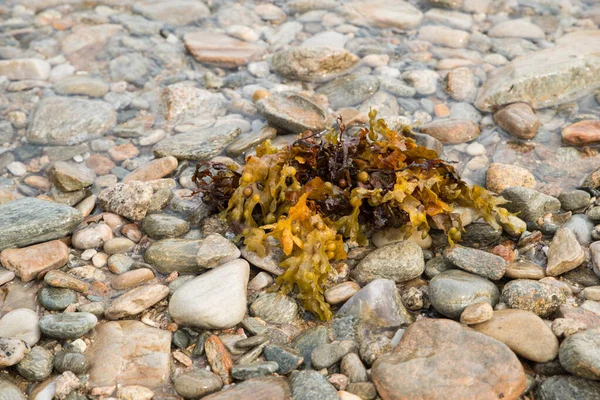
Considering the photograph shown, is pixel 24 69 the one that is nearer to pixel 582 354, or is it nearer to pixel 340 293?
pixel 340 293

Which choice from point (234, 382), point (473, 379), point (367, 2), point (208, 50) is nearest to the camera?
point (473, 379)

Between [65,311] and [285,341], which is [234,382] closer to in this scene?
[285,341]

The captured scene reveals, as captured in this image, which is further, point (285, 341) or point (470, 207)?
point (470, 207)

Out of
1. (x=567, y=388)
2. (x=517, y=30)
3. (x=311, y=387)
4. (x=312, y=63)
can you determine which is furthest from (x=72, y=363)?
(x=517, y=30)

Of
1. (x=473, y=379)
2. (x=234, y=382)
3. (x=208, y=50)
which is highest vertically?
(x=208, y=50)

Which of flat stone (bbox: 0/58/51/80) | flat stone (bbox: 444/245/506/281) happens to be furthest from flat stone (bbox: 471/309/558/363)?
flat stone (bbox: 0/58/51/80)

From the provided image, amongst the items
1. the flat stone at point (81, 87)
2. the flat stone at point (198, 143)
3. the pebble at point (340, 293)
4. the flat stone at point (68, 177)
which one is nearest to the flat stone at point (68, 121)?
the flat stone at point (81, 87)

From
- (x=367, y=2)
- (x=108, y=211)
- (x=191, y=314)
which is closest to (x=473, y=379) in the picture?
(x=191, y=314)
